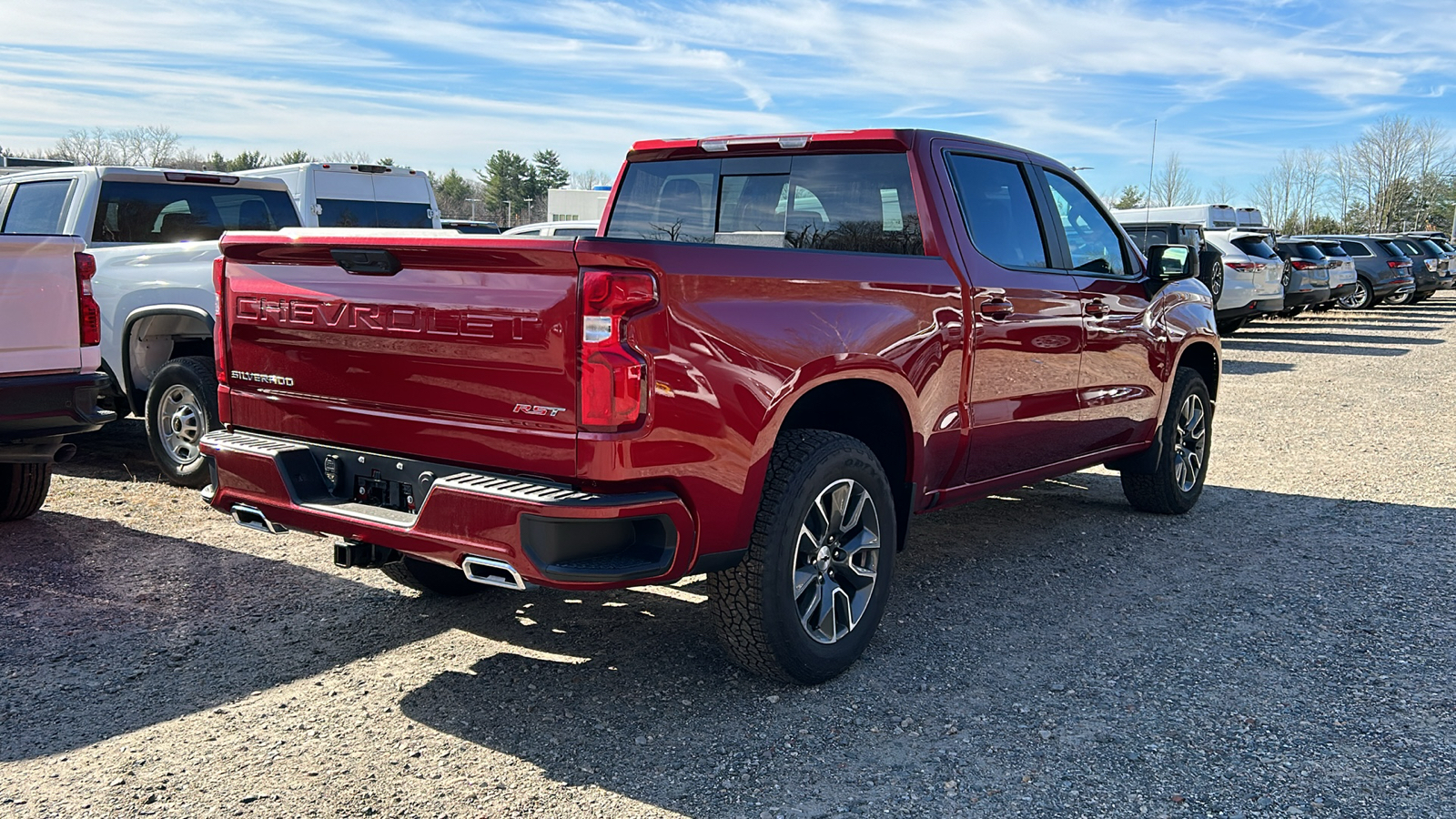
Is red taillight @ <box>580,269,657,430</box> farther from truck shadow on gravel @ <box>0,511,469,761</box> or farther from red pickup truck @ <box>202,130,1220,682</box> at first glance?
truck shadow on gravel @ <box>0,511,469,761</box>

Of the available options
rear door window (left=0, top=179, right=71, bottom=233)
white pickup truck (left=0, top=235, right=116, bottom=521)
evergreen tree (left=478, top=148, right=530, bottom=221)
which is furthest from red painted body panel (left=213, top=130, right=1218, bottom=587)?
evergreen tree (left=478, top=148, right=530, bottom=221)

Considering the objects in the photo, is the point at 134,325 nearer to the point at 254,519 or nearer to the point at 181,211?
the point at 181,211

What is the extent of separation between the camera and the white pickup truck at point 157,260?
6750mm

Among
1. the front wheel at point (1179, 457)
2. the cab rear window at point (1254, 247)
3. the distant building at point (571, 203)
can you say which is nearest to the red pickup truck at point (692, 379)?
the front wheel at point (1179, 457)

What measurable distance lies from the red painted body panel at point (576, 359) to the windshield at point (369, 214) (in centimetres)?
1233

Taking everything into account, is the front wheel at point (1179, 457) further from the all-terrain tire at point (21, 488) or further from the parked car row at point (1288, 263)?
the all-terrain tire at point (21, 488)

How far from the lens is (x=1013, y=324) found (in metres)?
4.94

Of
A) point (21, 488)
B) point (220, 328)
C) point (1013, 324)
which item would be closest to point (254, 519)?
point (220, 328)

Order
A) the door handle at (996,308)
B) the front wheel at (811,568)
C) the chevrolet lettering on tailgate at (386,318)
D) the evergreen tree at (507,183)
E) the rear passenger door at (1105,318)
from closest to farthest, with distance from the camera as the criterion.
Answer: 1. the chevrolet lettering on tailgate at (386,318)
2. the front wheel at (811,568)
3. the door handle at (996,308)
4. the rear passenger door at (1105,318)
5. the evergreen tree at (507,183)

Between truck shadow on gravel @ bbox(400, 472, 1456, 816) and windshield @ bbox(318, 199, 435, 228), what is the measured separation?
1240 cm

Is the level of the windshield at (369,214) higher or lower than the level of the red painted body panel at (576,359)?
higher

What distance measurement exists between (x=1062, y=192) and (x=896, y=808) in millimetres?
3419

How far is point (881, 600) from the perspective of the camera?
14.0 feet

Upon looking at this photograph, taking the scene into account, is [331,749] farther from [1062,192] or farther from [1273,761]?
[1062,192]
